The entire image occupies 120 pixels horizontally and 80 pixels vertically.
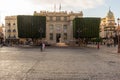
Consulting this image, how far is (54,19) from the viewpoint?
13788cm

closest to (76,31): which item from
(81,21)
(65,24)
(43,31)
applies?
(81,21)

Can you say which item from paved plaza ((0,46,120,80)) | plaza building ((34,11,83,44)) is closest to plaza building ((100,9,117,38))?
plaza building ((34,11,83,44))

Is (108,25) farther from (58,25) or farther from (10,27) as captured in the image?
(10,27)

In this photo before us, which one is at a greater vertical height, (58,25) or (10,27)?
(58,25)

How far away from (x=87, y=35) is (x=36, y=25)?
16303mm

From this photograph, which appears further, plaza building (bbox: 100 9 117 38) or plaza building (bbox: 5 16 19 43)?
plaza building (bbox: 100 9 117 38)

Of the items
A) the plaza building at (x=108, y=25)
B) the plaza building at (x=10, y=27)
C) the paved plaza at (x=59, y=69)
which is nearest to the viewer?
the paved plaza at (x=59, y=69)

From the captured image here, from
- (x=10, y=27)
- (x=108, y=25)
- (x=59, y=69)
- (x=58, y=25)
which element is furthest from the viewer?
(x=108, y=25)

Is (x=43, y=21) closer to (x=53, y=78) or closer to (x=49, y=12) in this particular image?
(x=49, y=12)

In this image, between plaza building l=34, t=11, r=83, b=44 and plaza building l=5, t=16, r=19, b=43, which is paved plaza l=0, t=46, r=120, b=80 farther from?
plaza building l=5, t=16, r=19, b=43

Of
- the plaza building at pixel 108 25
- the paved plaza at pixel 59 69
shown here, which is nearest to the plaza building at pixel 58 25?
the plaza building at pixel 108 25

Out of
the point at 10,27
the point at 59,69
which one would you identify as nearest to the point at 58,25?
the point at 10,27

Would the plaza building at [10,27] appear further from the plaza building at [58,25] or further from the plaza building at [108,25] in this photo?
the plaza building at [108,25]

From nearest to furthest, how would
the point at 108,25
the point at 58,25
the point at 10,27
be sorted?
1. the point at 58,25
2. the point at 10,27
3. the point at 108,25
